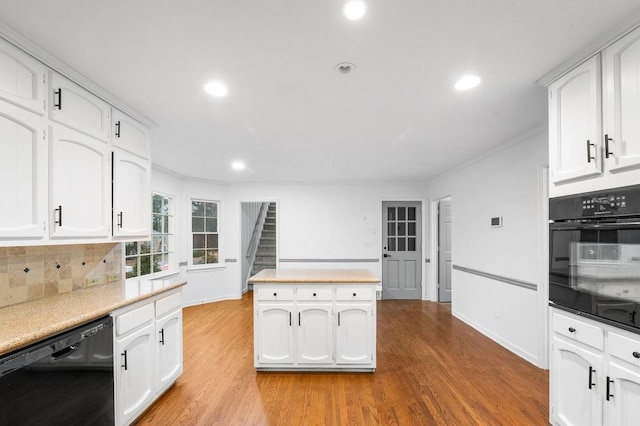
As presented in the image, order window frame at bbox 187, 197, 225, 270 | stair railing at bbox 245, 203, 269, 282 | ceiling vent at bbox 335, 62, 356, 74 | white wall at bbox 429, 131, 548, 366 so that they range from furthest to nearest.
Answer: stair railing at bbox 245, 203, 269, 282 < window frame at bbox 187, 197, 225, 270 < white wall at bbox 429, 131, 548, 366 < ceiling vent at bbox 335, 62, 356, 74

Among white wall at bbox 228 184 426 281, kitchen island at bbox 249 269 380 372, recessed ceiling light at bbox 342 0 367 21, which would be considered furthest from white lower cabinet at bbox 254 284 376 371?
white wall at bbox 228 184 426 281

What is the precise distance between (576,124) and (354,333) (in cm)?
233

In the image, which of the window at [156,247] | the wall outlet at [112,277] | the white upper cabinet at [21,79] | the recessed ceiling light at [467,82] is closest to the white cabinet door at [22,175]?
the white upper cabinet at [21,79]

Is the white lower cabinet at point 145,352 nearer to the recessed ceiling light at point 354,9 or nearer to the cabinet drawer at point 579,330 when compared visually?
the recessed ceiling light at point 354,9

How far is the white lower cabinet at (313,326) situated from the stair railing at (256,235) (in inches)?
170

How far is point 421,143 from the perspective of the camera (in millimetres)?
3461

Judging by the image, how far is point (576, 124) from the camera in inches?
69.8

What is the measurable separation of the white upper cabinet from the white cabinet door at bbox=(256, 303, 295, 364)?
2.21m

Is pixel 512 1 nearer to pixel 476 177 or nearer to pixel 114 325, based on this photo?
pixel 114 325

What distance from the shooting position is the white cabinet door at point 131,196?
2379 mm

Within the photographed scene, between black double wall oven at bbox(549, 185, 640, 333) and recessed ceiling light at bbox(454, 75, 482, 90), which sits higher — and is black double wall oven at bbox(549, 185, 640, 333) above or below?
below

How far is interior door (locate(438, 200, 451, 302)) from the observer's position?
5.80 metres

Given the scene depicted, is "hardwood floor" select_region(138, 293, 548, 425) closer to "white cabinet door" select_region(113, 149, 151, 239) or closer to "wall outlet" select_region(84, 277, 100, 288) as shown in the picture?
"wall outlet" select_region(84, 277, 100, 288)

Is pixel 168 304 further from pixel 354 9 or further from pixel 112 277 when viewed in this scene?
pixel 354 9
